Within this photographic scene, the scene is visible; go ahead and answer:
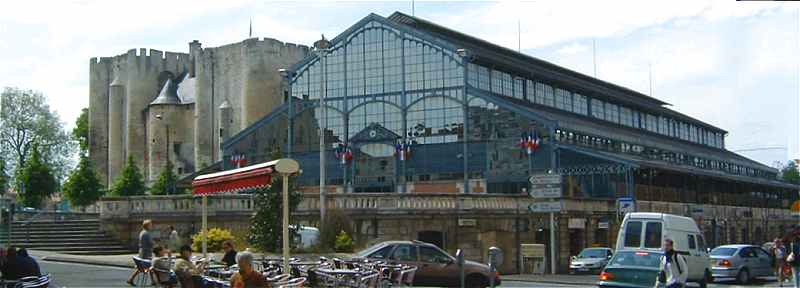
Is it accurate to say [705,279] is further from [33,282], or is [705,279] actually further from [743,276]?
[33,282]

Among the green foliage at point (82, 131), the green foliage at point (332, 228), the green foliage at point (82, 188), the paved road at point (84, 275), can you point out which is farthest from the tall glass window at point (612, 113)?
the green foliage at point (82, 131)

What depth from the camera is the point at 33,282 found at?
17953 mm

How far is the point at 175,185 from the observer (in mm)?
77500

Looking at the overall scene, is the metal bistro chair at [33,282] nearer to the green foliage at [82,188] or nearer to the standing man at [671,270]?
the standing man at [671,270]

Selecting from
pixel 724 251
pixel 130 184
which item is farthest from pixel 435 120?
pixel 130 184

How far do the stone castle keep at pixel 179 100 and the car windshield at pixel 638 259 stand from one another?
213ft

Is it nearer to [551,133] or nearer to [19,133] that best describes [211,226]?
[551,133]

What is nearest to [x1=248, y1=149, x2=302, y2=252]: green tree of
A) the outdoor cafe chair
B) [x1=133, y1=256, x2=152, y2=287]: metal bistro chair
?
[x1=133, y1=256, x2=152, y2=287]: metal bistro chair

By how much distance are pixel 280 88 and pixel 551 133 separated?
4273 centimetres

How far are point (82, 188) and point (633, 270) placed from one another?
62496mm

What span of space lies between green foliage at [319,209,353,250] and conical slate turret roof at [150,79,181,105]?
65475 mm

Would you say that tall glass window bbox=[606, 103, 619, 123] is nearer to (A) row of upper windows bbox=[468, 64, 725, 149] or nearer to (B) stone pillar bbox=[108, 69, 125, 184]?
(A) row of upper windows bbox=[468, 64, 725, 149]

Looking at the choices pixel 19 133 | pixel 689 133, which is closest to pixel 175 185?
pixel 19 133

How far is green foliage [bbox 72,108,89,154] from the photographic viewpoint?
11639 centimetres
